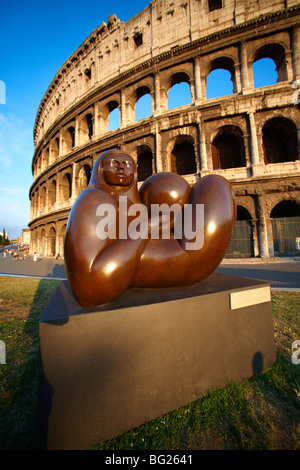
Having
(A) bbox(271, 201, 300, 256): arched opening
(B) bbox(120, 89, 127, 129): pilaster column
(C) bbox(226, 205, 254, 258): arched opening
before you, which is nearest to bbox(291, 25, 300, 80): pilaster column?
(A) bbox(271, 201, 300, 256): arched opening

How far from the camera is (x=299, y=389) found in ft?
5.08

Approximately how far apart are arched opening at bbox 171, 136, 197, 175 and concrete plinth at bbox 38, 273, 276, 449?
41.3ft

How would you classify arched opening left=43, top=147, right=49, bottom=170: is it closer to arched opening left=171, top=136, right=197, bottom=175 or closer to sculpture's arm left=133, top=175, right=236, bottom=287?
arched opening left=171, top=136, right=197, bottom=175

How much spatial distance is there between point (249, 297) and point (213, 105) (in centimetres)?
1220

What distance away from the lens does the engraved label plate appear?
1.71 m

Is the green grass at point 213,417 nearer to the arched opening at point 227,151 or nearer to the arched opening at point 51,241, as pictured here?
the arched opening at point 227,151

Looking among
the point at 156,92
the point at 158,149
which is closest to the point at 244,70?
the point at 156,92

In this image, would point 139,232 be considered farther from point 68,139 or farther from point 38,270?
point 68,139

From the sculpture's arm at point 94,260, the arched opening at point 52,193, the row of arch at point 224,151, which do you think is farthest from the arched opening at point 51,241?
the sculpture's arm at point 94,260

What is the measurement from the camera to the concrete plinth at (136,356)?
119 cm

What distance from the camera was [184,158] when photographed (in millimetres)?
13164

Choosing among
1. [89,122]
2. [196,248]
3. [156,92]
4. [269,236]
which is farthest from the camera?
[89,122]
